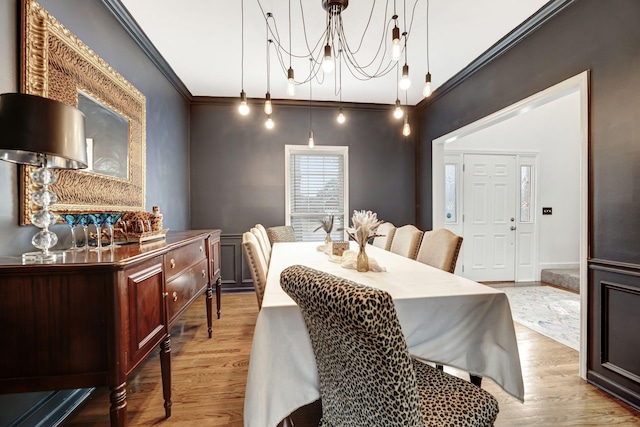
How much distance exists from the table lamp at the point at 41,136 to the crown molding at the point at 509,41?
3.26 m

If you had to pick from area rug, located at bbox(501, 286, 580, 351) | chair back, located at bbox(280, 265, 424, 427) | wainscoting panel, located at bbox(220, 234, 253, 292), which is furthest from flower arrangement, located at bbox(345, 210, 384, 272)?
wainscoting panel, located at bbox(220, 234, 253, 292)

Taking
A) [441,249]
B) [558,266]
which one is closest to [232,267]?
[441,249]

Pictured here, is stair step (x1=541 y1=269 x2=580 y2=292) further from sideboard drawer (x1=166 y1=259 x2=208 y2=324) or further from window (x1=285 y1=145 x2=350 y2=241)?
sideboard drawer (x1=166 y1=259 x2=208 y2=324)

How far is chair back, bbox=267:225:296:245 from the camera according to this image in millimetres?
3779

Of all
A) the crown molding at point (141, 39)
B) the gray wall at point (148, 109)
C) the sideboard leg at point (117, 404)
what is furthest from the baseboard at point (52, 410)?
the crown molding at point (141, 39)

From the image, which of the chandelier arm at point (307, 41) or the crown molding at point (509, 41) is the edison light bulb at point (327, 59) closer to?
the chandelier arm at point (307, 41)

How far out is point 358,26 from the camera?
2.54 meters

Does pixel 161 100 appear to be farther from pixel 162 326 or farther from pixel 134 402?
pixel 134 402

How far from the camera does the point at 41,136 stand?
1.11m

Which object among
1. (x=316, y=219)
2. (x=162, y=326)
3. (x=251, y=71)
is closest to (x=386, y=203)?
(x=316, y=219)

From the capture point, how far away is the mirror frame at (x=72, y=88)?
1.45m

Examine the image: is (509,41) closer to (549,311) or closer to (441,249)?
(441,249)

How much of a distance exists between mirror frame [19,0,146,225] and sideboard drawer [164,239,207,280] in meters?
0.65

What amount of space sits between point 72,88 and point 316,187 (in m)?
3.09
